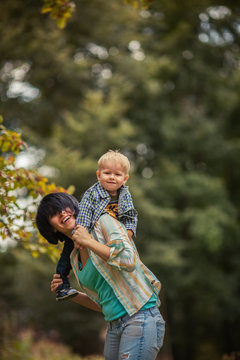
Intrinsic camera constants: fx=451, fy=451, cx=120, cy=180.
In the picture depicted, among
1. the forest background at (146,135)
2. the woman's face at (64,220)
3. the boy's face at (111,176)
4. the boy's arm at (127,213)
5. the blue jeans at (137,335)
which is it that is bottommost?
the blue jeans at (137,335)

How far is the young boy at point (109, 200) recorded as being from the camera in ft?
7.87

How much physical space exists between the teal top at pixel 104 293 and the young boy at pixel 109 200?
0.62ft

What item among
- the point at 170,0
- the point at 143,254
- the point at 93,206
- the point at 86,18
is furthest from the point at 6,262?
the point at 93,206

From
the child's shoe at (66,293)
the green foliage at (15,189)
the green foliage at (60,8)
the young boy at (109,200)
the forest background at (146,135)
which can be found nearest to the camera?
the young boy at (109,200)

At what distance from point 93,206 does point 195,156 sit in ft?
46.5

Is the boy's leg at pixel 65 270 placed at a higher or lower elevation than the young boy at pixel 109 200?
lower

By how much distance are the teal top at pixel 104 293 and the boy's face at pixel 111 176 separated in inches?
16.2

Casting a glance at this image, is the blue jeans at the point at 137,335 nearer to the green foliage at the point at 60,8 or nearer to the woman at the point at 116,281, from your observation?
the woman at the point at 116,281

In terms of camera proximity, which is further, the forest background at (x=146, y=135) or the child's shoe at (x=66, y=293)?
the forest background at (x=146, y=135)

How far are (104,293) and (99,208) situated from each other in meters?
0.44

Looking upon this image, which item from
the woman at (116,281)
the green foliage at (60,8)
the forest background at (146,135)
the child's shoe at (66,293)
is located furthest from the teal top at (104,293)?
the forest background at (146,135)

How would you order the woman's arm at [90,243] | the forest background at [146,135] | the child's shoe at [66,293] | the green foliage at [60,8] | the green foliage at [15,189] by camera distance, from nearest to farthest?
the woman's arm at [90,243] → the child's shoe at [66,293] → the green foliage at [15,189] → the green foliage at [60,8] → the forest background at [146,135]

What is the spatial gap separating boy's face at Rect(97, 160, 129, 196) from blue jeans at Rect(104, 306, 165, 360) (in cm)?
67

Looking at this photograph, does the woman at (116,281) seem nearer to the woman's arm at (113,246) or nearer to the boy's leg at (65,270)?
the woman's arm at (113,246)
